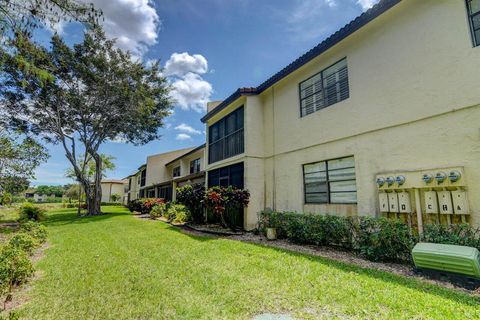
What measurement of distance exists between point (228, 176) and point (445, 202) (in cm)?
979

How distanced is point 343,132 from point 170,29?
983cm

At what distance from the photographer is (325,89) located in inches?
383

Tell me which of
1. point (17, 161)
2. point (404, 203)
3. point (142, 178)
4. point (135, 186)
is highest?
point (142, 178)

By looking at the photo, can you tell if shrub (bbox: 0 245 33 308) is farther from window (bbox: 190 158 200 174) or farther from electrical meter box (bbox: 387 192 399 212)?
window (bbox: 190 158 200 174)

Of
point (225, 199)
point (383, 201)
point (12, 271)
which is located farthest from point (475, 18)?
point (12, 271)

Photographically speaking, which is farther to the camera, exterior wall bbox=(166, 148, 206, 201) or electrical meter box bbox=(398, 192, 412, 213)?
exterior wall bbox=(166, 148, 206, 201)

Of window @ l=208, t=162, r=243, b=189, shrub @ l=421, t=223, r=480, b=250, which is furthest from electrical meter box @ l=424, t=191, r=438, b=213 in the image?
window @ l=208, t=162, r=243, b=189

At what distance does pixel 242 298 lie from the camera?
4.15 m

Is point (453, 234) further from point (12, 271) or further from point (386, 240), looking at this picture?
point (12, 271)

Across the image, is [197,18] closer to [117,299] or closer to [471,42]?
[471,42]

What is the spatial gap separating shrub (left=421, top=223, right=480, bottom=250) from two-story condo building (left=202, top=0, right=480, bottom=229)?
1.51 ft

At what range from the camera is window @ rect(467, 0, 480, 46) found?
19.6 feet

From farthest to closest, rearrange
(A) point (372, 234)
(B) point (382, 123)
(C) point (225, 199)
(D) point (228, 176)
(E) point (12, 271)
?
(D) point (228, 176)
(C) point (225, 199)
(B) point (382, 123)
(A) point (372, 234)
(E) point (12, 271)

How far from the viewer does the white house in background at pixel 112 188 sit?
62906 millimetres
